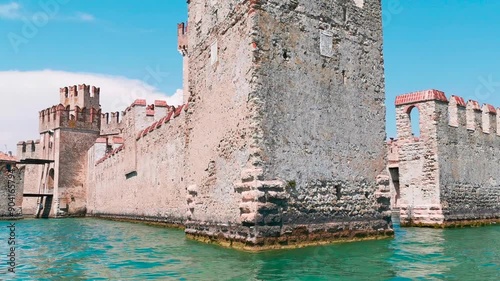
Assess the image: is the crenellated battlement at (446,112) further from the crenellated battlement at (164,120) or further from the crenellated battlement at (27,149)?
the crenellated battlement at (27,149)

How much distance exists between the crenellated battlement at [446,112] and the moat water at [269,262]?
5.46 meters

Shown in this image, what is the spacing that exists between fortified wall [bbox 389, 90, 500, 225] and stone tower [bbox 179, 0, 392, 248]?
16.0 ft

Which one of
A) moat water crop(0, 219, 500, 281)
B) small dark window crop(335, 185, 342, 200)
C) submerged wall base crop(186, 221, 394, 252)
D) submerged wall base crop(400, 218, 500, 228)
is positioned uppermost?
small dark window crop(335, 185, 342, 200)

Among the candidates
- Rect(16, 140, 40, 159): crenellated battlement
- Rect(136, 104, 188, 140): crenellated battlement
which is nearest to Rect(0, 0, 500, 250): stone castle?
Rect(136, 104, 188, 140): crenellated battlement

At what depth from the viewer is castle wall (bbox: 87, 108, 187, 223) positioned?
18.3 meters

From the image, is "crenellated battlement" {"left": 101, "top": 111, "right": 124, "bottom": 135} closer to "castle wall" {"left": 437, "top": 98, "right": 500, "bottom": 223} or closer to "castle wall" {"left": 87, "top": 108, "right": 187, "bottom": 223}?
"castle wall" {"left": 87, "top": 108, "right": 187, "bottom": 223}

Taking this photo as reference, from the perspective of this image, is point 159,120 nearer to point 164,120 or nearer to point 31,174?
point 164,120

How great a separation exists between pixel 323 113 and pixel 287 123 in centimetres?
118

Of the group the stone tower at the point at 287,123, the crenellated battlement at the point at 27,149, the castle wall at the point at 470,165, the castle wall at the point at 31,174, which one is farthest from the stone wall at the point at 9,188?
the castle wall at the point at 470,165

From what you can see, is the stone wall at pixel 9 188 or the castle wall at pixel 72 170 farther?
the castle wall at pixel 72 170

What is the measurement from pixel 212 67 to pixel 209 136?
1.70 m

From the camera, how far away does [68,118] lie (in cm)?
3828

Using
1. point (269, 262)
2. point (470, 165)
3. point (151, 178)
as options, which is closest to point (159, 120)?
point (151, 178)

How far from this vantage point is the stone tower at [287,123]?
995cm
